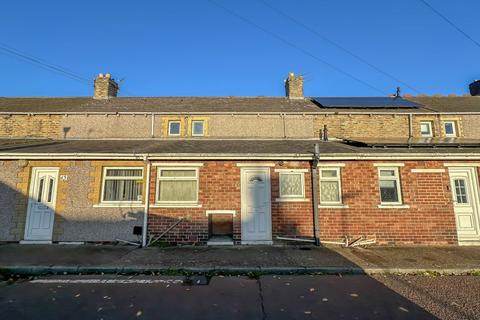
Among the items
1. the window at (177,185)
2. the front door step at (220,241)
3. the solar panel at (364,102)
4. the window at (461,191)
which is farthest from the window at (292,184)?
the solar panel at (364,102)

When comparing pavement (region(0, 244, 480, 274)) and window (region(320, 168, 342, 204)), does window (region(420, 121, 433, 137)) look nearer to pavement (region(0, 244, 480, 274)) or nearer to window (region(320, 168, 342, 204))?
pavement (region(0, 244, 480, 274))

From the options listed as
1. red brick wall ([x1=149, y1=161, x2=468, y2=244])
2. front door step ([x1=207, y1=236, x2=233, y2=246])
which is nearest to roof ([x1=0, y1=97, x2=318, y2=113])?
red brick wall ([x1=149, y1=161, x2=468, y2=244])

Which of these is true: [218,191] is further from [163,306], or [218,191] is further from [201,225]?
[163,306]

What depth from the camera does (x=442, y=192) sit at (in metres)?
8.92

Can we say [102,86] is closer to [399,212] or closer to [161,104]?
[161,104]

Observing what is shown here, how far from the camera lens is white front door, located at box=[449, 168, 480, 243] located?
883 centimetres

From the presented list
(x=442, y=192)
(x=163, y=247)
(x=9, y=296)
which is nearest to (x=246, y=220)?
(x=163, y=247)

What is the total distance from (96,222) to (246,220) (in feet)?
16.3

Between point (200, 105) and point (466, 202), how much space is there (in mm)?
12614

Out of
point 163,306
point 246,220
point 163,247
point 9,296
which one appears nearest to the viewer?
point 163,306

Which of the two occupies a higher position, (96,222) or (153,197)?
(153,197)

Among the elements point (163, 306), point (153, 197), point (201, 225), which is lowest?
point (163, 306)

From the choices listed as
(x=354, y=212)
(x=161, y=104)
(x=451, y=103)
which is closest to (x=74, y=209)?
(x=161, y=104)

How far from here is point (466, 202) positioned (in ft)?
29.7
